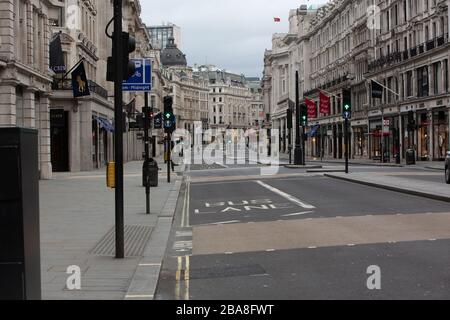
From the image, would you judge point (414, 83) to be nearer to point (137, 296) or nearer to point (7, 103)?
point (7, 103)

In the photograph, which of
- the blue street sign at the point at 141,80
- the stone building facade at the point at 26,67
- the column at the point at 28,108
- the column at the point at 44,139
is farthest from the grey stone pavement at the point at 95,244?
the column at the point at 44,139

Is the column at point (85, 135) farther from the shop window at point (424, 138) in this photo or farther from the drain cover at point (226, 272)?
the drain cover at point (226, 272)

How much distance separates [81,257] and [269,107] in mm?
159219

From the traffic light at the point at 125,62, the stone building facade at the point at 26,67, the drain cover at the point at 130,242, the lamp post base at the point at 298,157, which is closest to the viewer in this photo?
the traffic light at the point at 125,62

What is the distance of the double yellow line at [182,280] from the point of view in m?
7.54

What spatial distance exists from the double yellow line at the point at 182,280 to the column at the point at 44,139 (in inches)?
969

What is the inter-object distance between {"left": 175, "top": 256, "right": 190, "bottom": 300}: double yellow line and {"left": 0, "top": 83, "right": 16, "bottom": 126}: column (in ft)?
62.3

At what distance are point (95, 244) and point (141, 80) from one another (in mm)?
6510

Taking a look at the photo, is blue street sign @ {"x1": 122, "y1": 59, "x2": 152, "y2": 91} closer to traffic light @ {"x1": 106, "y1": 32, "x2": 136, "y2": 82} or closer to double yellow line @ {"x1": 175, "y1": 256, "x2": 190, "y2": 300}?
traffic light @ {"x1": 106, "y1": 32, "x2": 136, "y2": 82}

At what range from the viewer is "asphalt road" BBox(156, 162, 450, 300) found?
7.64 metres

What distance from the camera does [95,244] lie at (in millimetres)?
11336

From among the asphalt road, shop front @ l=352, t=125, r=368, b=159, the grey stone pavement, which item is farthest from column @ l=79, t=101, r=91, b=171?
shop front @ l=352, t=125, r=368, b=159

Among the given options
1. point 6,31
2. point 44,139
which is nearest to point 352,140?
point 44,139
